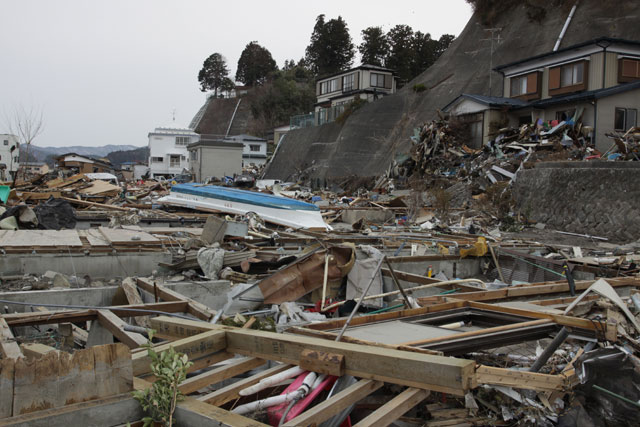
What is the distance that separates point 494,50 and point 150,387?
40.9 metres

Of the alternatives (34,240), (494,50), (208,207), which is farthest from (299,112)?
(34,240)

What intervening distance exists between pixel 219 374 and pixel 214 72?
9267 cm

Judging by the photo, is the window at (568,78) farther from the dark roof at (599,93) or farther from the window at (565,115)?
the window at (565,115)

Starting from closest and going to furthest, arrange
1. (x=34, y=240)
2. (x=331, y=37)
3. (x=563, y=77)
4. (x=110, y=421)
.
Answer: (x=110, y=421) → (x=34, y=240) → (x=563, y=77) → (x=331, y=37)

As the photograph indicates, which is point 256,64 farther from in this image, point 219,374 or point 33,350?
point 219,374

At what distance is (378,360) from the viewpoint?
3297 mm

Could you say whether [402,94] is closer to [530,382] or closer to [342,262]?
[342,262]

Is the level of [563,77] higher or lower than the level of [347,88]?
lower

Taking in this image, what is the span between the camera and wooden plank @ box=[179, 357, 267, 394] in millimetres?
3496

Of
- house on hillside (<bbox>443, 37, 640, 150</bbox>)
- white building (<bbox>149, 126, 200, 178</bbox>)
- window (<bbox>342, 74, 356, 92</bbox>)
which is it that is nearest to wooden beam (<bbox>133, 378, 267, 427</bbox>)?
house on hillside (<bbox>443, 37, 640, 150</bbox>)

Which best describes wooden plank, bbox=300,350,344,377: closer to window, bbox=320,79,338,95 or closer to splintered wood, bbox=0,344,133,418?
splintered wood, bbox=0,344,133,418

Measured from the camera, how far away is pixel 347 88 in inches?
2014

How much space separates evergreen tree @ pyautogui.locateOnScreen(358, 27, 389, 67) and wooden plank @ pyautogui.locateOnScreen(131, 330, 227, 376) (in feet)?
184

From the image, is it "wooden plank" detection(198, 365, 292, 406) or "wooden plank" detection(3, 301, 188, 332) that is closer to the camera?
"wooden plank" detection(198, 365, 292, 406)
